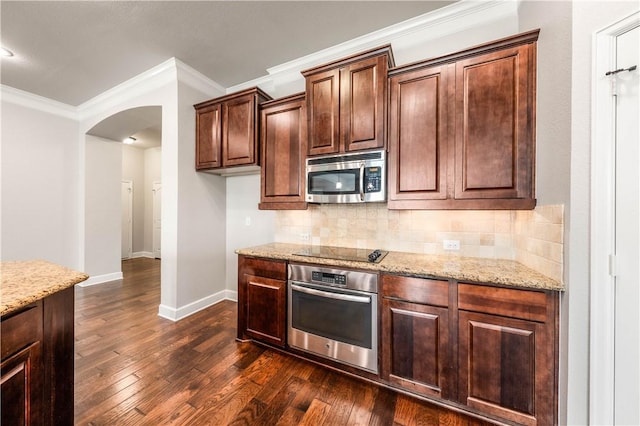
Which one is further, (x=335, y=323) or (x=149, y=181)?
(x=149, y=181)

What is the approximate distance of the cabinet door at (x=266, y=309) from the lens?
7.00 ft

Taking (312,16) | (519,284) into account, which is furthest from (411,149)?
(312,16)

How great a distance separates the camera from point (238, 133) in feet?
8.97

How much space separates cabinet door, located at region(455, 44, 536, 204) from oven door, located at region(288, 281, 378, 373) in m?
1.08

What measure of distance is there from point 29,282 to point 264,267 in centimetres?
140

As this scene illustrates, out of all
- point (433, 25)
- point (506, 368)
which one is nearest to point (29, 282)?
point (506, 368)

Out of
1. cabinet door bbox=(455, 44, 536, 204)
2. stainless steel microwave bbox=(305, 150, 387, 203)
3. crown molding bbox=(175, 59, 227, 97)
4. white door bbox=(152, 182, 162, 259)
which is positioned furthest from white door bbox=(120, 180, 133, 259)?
cabinet door bbox=(455, 44, 536, 204)

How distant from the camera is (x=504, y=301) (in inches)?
56.4

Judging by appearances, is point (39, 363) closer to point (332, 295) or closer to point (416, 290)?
point (332, 295)

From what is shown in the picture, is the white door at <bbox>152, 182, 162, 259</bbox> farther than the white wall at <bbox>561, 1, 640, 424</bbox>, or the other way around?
the white door at <bbox>152, 182, 162, 259</bbox>

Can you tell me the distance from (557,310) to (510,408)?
638 mm

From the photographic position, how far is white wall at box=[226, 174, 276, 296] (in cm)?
329

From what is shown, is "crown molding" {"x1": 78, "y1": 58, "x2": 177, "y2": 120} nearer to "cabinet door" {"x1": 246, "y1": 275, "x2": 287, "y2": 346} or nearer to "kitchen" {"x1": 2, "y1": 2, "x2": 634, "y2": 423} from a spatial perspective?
"kitchen" {"x1": 2, "y1": 2, "x2": 634, "y2": 423}

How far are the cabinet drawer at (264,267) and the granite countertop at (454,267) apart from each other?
0.06 m
